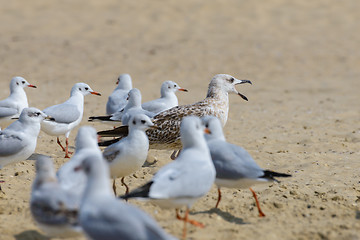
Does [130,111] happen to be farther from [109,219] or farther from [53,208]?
[109,219]

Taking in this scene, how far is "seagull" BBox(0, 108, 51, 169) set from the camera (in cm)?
656

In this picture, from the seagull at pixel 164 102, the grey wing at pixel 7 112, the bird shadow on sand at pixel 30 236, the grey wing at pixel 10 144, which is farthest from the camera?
the seagull at pixel 164 102

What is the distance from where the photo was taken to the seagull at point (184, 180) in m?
4.99

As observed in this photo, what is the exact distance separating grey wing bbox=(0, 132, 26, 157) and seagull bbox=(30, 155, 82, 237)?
1.88m

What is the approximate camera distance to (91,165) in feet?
13.8

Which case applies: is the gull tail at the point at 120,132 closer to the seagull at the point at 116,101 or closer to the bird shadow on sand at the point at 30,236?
the seagull at the point at 116,101

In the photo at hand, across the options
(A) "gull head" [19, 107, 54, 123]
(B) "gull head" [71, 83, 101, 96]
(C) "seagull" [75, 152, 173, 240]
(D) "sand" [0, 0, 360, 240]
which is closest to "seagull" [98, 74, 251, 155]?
(D) "sand" [0, 0, 360, 240]

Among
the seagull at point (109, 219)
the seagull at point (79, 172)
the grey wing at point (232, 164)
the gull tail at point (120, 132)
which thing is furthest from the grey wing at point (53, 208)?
the gull tail at point (120, 132)

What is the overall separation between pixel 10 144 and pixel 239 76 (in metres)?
10.3

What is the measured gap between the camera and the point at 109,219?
13.2 ft

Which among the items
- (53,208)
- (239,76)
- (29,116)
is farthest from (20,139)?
(239,76)

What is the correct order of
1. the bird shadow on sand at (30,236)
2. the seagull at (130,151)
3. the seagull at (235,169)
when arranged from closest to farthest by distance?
1. the bird shadow on sand at (30,236)
2. the seagull at (235,169)
3. the seagull at (130,151)

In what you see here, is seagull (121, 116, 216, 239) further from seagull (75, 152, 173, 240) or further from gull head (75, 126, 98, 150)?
seagull (75, 152, 173, 240)

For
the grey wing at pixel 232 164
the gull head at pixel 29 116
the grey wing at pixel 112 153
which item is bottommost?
the grey wing at pixel 232 164
